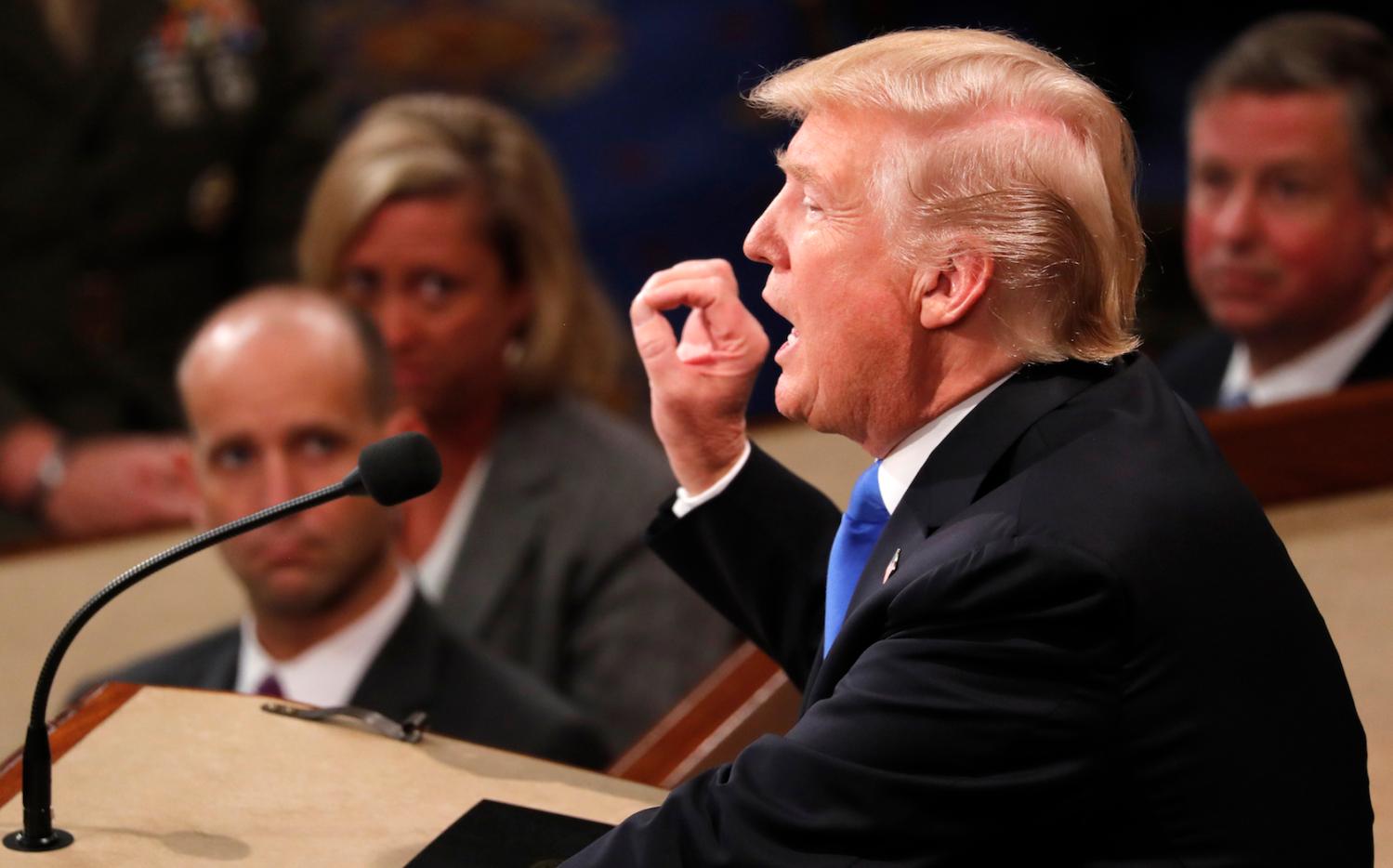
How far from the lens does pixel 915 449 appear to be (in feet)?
5.20

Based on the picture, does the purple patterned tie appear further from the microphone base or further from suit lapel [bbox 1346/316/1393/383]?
suit lapel [bbox 1346/316/1393/383]

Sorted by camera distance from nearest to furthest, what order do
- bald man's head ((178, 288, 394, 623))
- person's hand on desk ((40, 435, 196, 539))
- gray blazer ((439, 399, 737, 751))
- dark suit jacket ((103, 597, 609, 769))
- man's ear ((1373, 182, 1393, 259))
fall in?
dark suit jacket ((103, 597, 609, 769)) < bald man's head ((178, 288, 394, 623)) < gray blazer ((439, 399, 737, 751)) < man's ear ((1373, 182, 1393, 259)) < person's hand on desk ((40, 435, 196, 539))

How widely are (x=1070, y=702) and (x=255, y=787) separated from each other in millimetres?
740

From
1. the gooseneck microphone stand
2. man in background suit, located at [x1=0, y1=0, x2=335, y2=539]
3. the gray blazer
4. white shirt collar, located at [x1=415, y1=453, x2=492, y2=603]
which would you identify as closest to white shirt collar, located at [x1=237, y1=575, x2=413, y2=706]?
the gray blazer

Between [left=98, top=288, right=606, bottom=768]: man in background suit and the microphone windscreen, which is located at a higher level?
the microphone windscreen

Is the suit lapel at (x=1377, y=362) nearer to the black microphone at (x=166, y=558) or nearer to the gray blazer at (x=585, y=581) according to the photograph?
the gray blazer at (x=585, y=581)

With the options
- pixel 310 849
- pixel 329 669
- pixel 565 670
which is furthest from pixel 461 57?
pixel 310 849

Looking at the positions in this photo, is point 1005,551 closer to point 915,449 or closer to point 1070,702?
point 1070,702

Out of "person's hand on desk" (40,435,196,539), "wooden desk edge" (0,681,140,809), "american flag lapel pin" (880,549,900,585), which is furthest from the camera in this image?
"person's hand on desk" (40,435,196,539)

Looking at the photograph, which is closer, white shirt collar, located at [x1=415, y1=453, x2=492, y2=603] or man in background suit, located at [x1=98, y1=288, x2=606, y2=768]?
man in background suit, located at [x1=98, y1=288, x2=606, y2=768]

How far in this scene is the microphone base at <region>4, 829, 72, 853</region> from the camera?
1.62 m

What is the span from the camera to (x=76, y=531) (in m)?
4.34

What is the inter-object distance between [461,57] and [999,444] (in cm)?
419

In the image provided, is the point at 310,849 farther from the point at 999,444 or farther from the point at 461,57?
the point at 461,57
